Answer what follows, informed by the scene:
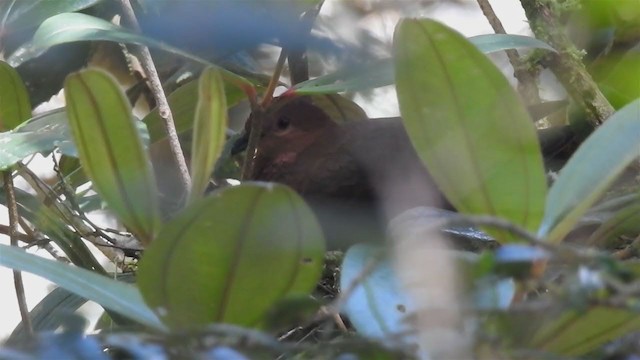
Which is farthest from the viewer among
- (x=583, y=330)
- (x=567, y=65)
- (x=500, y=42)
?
(x=567, y=65)

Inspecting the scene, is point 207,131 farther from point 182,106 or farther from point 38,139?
point 182,106

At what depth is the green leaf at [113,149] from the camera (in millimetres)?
609

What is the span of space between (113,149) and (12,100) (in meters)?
0.46

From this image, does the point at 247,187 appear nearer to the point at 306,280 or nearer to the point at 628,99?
the point at 306,280

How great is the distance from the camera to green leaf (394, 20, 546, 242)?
54cm

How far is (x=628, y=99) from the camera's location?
99 cm

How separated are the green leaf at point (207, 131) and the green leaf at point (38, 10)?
401 mm

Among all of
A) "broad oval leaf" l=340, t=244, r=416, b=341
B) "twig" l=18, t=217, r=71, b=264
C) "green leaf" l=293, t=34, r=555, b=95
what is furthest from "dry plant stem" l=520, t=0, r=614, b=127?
"twig" l=18, t=217, r=71, b=264

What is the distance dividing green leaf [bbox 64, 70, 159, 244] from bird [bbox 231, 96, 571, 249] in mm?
311

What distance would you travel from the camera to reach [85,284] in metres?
0.55

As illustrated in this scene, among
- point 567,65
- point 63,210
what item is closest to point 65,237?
point 63,210

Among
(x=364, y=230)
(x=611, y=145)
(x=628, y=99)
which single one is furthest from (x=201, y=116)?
(x=628, y=99)

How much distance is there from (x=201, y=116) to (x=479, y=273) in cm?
31

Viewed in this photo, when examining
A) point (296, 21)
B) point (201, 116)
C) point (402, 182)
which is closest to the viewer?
point (201, 116)
